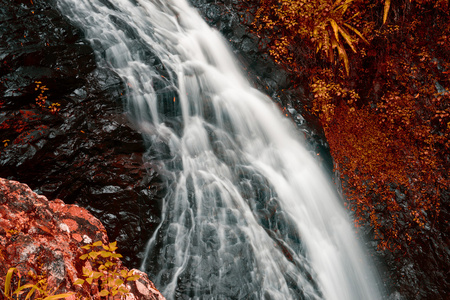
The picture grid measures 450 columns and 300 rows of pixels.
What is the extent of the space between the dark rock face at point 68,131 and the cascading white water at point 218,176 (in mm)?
285

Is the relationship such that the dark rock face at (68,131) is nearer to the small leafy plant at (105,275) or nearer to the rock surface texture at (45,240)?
the rock surface texture at (45,240)

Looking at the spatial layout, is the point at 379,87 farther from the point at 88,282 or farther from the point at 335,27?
the point at 88,282

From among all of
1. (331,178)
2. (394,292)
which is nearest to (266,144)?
(331,178)

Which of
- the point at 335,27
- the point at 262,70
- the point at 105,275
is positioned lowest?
the point at 105,275

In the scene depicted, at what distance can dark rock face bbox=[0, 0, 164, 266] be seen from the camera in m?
3.55

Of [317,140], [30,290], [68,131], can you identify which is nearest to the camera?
[30,290]

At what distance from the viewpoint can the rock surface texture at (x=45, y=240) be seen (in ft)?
6.86

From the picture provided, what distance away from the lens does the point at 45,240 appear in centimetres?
232

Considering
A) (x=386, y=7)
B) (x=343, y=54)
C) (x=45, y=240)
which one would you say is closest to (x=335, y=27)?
(x=343, y=54)

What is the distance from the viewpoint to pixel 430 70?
6.88 m

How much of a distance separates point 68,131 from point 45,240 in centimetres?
196

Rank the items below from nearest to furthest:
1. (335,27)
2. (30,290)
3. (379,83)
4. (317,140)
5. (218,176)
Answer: (30,290) < (218,176) < (317,140) < (335,27) < (379,83)

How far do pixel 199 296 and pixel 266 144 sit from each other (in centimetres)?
315

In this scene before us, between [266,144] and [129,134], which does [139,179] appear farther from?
[266,144]
